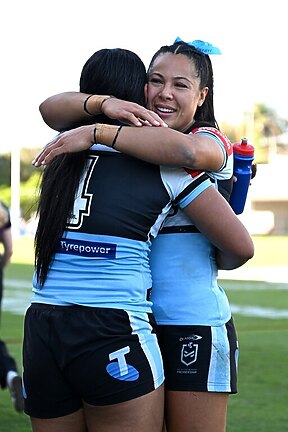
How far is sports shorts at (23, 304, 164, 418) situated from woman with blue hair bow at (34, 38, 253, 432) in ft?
0.58

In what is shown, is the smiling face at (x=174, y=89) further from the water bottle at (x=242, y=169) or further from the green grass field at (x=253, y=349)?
the green grass field at (x=253, y=349)

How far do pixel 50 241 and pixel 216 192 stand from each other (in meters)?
0.60

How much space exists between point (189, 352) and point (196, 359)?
0.12 feet

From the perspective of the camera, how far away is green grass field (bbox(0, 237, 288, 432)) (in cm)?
728

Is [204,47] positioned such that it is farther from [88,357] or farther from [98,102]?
[88,357]

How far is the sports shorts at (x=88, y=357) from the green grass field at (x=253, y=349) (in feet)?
12.8

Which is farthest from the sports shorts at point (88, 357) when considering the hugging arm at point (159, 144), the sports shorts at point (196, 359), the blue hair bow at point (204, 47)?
the blue hair bow at point (204, 47)

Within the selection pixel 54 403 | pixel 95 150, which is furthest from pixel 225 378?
pixel 95 150

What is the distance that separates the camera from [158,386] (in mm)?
3193

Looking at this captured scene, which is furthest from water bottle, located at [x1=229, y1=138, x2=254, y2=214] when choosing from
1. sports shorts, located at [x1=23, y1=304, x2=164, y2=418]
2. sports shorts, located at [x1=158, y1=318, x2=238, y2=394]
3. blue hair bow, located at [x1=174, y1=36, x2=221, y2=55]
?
sports shorts, located at [x1=23, y1=304, x2=164, y2=418]

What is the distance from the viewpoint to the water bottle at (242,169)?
11.5 ft

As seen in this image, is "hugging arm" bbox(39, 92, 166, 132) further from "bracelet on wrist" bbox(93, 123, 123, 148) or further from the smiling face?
the smiling face

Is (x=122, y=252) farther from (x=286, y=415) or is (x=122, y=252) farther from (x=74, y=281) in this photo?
(x=286, y=415)

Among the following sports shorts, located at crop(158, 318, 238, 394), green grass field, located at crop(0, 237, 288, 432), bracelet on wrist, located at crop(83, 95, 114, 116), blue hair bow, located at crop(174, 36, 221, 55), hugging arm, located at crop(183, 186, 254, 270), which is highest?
blue hair bow, located at crop(174, 36, 221, 55)
